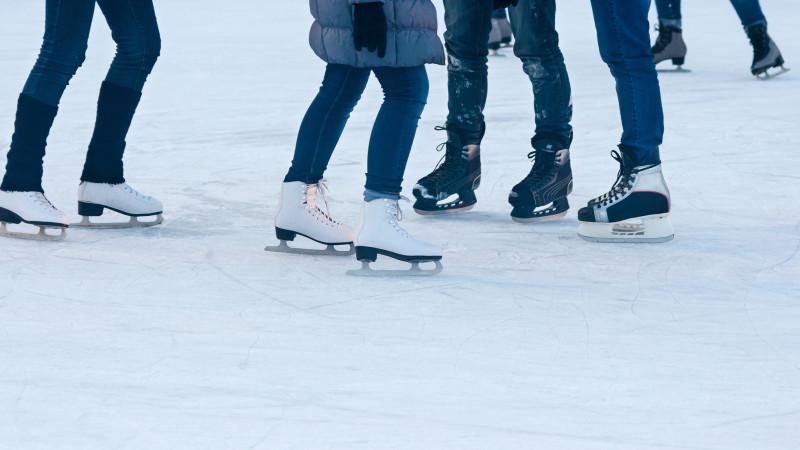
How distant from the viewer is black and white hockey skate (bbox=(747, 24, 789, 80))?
6.78m

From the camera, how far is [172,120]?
567 cm

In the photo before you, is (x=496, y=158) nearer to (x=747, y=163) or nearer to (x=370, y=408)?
(x=747, y=163)

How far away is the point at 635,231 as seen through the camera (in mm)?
3664

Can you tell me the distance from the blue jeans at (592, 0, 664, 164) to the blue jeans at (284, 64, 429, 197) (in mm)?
654

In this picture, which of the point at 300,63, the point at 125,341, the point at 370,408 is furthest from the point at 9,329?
the point at 300,63

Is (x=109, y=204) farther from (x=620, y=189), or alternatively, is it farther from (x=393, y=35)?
(x=620, y=189)

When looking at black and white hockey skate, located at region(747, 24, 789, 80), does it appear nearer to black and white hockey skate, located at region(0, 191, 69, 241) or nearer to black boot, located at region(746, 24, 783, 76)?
black boot, located at region(746, 24, 783, 76)

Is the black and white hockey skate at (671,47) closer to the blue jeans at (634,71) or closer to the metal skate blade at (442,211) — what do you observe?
the metal skate blade at (442,211)

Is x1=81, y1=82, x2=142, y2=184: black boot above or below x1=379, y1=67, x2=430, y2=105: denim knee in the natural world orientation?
below

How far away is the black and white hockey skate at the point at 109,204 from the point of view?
12.5 ft

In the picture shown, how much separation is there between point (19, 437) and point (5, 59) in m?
5.75

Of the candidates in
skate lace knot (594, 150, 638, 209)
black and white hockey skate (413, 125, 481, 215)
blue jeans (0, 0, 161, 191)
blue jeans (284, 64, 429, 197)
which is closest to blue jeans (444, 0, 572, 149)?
black and white hockey skate (413, 125, 481, 215)

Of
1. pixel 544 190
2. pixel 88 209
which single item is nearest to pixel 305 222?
pixel 88 209

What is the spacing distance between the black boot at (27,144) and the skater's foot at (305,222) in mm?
673
